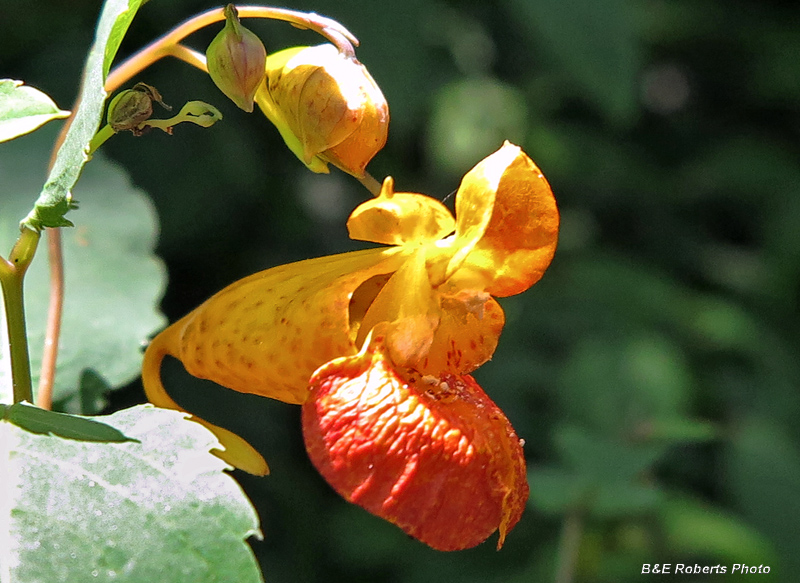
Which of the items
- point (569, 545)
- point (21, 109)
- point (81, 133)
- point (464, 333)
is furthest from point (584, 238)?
point (81, 133)

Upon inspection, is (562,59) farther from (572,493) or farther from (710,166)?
(710,166)

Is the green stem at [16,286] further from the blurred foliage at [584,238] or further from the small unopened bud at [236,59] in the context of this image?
the blurred foliage at [584,238]

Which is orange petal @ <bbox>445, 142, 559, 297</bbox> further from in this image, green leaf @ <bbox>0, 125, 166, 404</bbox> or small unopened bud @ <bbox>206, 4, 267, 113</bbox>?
green leaf @ <bbox>0, 125, 166, 404</bbox>

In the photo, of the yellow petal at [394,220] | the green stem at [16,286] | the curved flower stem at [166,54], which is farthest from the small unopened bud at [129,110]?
the yellow petal at [394,220]

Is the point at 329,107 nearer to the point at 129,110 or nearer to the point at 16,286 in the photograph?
the point at 129,110

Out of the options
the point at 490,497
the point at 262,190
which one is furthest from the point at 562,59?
the point at 490,497

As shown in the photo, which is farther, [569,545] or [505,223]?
[569,545]
